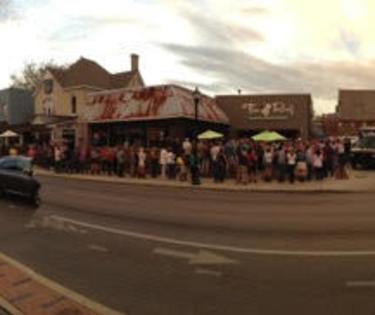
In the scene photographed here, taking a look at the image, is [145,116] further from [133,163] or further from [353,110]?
Answer: [353,110]

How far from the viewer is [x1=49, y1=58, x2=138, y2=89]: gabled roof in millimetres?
→ 64188

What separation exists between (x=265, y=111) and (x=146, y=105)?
41.7ft

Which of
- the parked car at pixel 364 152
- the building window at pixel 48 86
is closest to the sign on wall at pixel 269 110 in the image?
the parked car at pixel 364 152

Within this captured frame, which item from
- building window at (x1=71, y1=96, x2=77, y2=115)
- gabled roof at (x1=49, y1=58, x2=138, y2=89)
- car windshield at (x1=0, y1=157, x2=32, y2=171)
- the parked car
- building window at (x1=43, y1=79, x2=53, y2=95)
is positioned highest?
gabled roof at (x1=49, y1=58, x2=138, y2=89)

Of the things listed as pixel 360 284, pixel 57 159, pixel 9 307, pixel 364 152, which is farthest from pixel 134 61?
pixel 9 307

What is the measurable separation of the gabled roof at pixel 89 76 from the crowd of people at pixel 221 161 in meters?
25.5

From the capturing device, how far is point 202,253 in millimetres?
Answer: 12344

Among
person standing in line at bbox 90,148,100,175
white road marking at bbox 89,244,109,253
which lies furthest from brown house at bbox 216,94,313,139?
white road marking at bbox 89,244,109,253

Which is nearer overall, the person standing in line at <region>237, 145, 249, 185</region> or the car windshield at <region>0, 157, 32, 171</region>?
the car windshield at <region>0, 157, 32, 171</region>

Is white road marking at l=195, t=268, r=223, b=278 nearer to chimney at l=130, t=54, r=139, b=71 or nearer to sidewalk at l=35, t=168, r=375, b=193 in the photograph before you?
sidewalk at l=35, t=168, r=375, b=193

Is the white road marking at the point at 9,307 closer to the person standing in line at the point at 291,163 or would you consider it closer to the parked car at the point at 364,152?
the person standing in line at the point at 291,163

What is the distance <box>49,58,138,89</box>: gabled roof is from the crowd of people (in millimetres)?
25505

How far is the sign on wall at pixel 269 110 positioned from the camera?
51906mm

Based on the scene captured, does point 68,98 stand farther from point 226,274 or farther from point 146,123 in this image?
point 226,274
